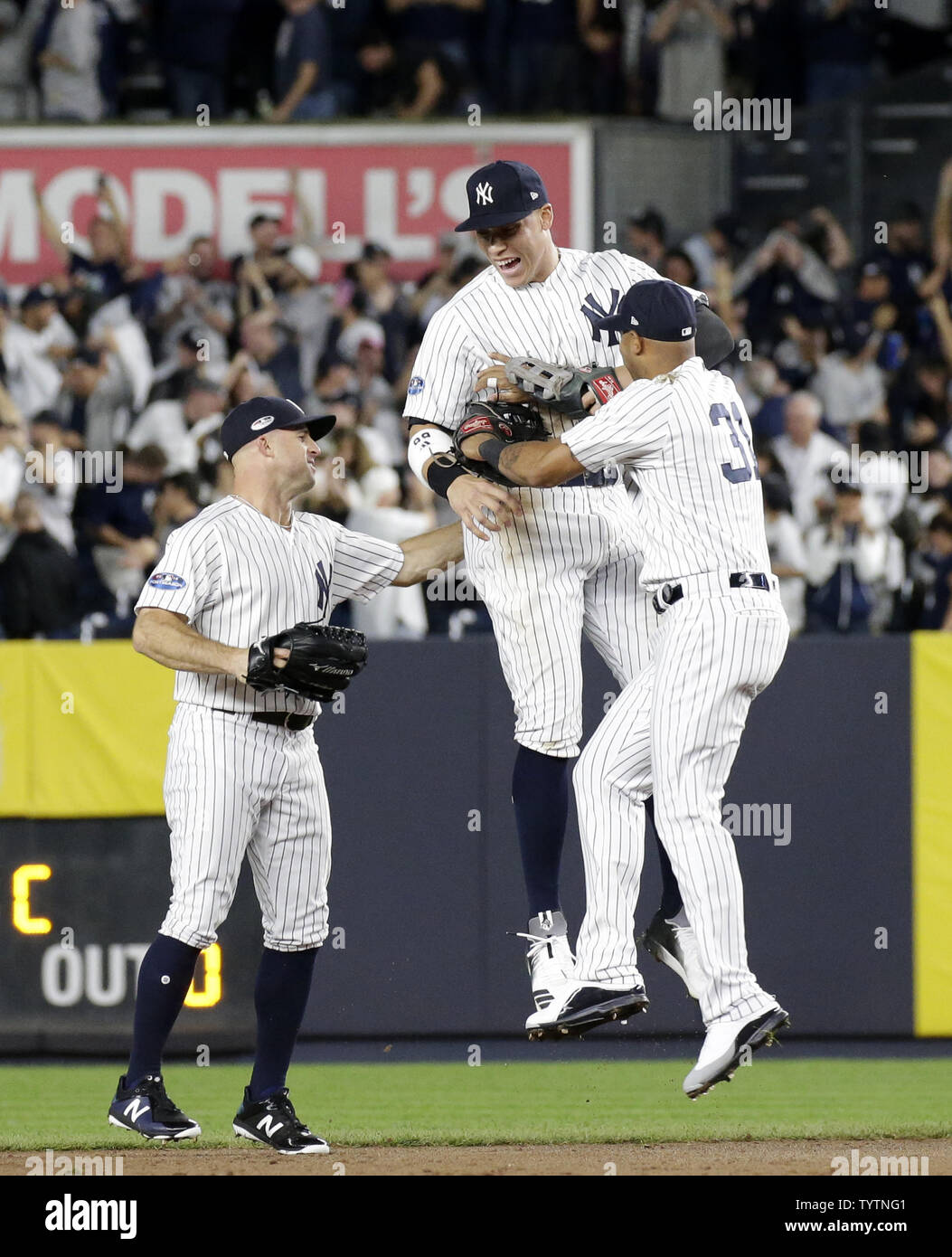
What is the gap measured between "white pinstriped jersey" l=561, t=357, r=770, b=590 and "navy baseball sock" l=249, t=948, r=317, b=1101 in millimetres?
1796

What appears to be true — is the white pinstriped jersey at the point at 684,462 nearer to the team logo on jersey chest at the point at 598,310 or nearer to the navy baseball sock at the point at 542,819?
the team logo on jersey chest at the point at 598,310

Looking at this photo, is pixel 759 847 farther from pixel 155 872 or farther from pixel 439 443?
pixel 439 443

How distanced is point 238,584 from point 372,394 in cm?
586

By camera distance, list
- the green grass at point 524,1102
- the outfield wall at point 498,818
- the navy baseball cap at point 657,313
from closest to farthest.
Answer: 1. the navy baseball cap at point 657,313
2. the green grass at point 524,1102
3. the outfield wall at point 498,818

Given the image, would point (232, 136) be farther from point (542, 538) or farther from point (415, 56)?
point (542, 538)

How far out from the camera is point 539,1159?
6.78 meters

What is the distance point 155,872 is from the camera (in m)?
9.48

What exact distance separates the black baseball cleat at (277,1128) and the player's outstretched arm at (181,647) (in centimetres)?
146

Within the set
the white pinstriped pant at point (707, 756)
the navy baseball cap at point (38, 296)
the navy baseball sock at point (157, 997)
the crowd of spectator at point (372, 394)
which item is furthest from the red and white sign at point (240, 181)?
the white pinstriped pant at point (707, 756)

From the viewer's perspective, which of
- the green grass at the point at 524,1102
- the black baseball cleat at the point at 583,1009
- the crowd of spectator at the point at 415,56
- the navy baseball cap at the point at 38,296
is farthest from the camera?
the crowd of spectator at the point at 415,56

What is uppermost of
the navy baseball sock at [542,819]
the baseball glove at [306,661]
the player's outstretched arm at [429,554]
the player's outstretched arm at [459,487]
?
the player's outstretched arm at [459,487]

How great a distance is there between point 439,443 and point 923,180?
28.1ft

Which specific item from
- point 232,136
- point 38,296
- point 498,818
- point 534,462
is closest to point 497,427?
point 534,462

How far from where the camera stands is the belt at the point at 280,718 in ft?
21.2
